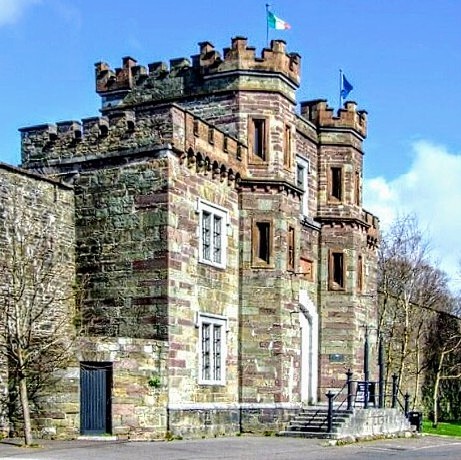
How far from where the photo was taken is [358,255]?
3688 centimetres

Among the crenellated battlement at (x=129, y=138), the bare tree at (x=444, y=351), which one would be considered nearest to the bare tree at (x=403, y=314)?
the bare tree at (x=444, y=351)

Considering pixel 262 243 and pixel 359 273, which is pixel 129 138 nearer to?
pixel 262 243

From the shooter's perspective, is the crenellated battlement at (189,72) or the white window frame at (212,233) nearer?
the white window frame at (212,233)

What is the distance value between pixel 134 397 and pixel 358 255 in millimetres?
14176

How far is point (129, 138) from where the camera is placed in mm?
27375

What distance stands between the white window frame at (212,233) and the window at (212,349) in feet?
5.38

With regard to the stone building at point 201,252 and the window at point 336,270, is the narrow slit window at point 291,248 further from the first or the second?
the window at point 336,270

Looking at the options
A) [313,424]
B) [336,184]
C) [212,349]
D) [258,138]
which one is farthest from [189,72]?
[313,424]

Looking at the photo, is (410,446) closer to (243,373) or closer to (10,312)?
(243,373)

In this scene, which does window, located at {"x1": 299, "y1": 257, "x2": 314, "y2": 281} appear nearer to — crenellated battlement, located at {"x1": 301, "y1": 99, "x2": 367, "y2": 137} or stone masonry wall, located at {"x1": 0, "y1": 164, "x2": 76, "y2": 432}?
crenellated battlement, located at {"x1": 301, "y1": 99, "x2": 367, "y2": 137}

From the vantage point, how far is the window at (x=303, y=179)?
3484 centimetres

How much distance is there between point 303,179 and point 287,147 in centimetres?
375

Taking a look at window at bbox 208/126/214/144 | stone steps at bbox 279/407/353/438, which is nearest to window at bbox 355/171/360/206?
stone steps at bbox 279/407/353/438

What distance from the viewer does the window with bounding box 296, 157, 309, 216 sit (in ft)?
114
